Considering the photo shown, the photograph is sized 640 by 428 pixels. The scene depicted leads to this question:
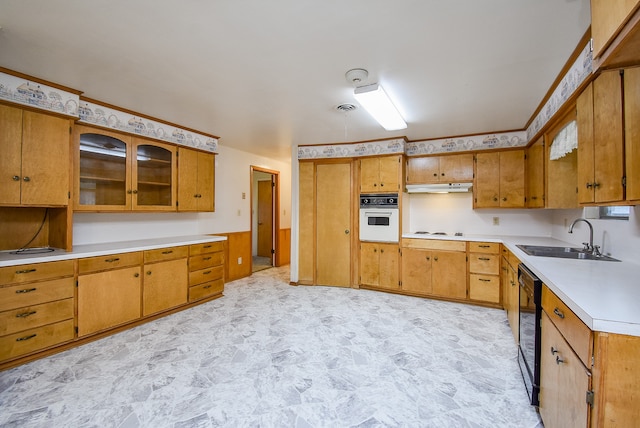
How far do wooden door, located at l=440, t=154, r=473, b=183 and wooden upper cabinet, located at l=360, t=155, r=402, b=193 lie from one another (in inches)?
25.8

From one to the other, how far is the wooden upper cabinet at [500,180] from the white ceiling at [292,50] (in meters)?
0.83

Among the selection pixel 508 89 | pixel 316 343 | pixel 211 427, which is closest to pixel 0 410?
pixel 211 427

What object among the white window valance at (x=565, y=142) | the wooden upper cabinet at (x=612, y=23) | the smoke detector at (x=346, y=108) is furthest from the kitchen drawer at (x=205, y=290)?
the white window valance at (x=565, y=142)

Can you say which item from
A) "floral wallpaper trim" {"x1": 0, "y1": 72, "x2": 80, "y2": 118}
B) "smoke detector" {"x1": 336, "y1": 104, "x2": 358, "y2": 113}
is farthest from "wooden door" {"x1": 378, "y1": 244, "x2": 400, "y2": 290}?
"floral wallpaper trim" {"x1": 0, "y1": 72, "x2": 80, "y2": 118}

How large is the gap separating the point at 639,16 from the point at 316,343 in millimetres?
2767

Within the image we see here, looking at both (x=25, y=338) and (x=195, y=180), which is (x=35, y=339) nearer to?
(x=25, y=338)

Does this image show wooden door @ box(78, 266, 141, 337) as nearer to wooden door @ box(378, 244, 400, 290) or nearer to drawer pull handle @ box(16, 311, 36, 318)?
drawer pull handle @ box(16, 311, 36, 318)

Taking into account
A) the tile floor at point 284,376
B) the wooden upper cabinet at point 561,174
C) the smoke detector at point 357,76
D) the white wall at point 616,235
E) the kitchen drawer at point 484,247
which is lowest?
the tile floor at point 284,376

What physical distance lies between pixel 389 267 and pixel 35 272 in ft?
12.8

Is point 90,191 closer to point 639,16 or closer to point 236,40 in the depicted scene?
point 236,40

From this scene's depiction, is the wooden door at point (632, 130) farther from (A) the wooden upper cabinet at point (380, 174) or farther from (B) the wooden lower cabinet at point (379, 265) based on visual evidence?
(B) the wooden lower cabinet at point (379, 265)

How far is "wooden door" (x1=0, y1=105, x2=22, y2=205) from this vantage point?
7.30ft

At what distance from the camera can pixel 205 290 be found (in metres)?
3.75

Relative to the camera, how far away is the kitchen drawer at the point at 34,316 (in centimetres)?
214
